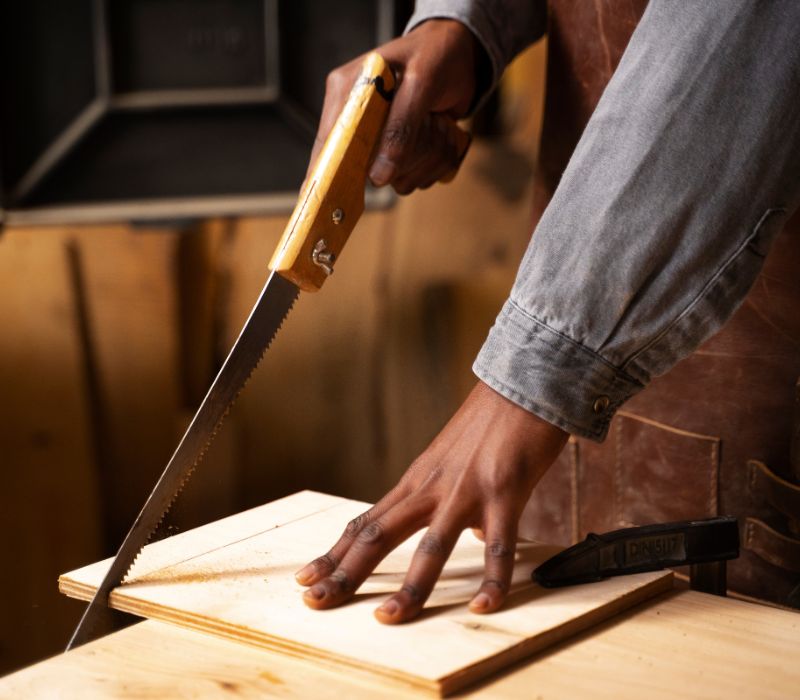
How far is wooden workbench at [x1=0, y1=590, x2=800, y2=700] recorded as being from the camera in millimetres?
626

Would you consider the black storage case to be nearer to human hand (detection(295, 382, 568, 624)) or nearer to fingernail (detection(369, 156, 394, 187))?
fingernail (detection(369, 156, 394, 187))

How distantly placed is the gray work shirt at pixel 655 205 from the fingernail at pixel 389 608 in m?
0.17

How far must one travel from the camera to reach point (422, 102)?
0.97 metres

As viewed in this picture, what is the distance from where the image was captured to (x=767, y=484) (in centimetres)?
98

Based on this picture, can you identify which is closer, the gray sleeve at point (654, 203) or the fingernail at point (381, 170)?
the gray sleeve at point (654, 203)

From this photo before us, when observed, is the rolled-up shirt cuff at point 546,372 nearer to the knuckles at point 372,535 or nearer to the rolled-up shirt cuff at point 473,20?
the knuckles at point 372,535

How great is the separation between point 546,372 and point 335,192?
0.23 meters

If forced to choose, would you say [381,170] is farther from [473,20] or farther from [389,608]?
[389,608]

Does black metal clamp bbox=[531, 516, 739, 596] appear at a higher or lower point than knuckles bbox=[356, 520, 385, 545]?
lower

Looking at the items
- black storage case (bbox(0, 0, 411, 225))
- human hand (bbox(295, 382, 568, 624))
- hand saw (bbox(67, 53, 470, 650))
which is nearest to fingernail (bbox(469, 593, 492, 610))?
human hand (bbox(295, 382, 568, 624))

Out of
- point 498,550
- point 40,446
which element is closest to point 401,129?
point 498,550

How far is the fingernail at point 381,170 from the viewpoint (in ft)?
3.04

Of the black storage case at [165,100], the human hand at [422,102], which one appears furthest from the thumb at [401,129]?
the black storage case at [165,100]

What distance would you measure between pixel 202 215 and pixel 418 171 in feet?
3.39
